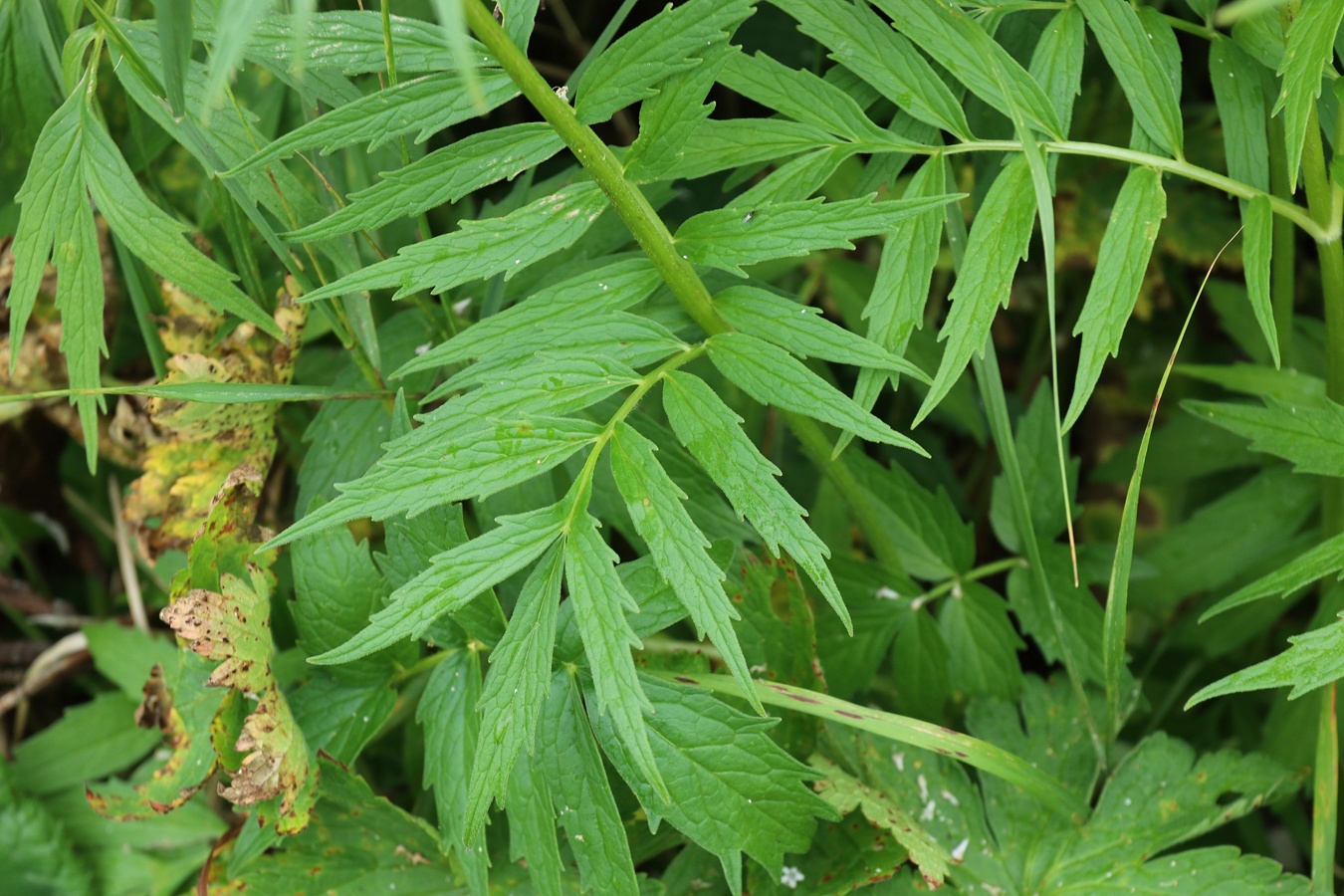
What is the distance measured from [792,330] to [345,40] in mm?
450

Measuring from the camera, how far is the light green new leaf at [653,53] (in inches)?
32.8

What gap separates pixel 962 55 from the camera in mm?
971

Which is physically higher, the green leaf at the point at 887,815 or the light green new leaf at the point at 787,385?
the light green new leaf at the point at 787,385

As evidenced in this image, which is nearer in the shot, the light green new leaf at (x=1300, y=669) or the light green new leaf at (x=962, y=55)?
the light green new leaf at (x=1300, y=669)

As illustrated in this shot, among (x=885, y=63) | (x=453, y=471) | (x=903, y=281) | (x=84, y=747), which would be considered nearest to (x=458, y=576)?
(x=453, y=471)

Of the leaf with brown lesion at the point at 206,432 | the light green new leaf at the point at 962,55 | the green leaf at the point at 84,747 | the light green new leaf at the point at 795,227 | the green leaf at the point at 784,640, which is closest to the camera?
the light green new leaf at the point at 795,227

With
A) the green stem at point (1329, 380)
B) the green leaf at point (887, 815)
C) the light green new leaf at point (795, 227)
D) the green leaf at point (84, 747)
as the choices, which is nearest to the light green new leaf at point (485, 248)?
the light green new leaf at point (795, 227)

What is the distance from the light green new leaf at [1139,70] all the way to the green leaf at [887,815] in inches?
27.4

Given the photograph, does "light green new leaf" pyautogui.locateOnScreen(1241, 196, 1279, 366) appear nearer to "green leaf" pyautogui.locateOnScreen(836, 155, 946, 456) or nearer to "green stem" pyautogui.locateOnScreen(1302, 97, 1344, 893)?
"green stem" pyautogui.locateOnScreen(1302, 97, 1344, 893)

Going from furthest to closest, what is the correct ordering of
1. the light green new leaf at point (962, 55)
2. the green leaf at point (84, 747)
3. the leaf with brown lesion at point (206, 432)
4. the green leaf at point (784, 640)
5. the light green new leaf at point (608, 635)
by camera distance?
1. the green leaf at point (84, 747)
2. the leaf with brown lesion at point (206, 432)
3. the green leaf at point (784, 640)
4. the light green new leaf at point (962, 55)
5. the light green new leaf at point (608, 635)

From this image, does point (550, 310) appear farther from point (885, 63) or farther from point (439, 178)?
point (885, 63)

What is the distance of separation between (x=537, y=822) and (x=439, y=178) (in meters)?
0.57

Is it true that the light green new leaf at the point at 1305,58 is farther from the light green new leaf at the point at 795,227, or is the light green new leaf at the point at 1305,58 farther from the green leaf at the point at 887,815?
the green leaf at the point at 887,815

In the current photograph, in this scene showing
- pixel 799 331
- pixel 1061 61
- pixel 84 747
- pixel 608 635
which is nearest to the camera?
pixel 608 635
